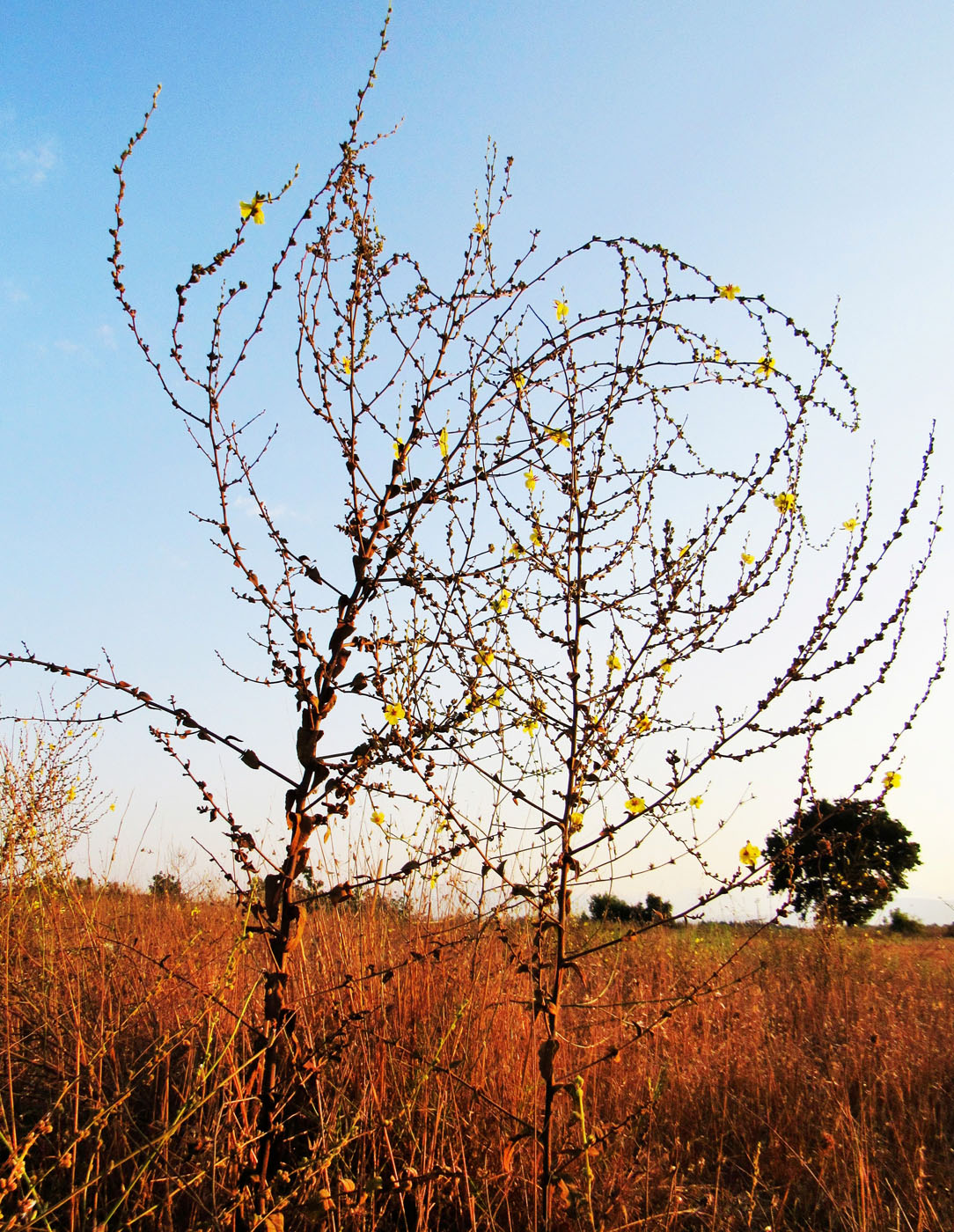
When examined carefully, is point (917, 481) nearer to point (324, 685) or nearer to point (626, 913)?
point (324, 685)

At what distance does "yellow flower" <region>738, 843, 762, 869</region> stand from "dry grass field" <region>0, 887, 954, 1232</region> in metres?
0.29

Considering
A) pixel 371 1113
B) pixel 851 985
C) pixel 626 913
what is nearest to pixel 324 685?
pixel 371 1113

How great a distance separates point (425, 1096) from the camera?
2.40m

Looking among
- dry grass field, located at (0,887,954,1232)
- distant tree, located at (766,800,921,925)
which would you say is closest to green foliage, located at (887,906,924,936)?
distant tree, located at (766,800,921,925)

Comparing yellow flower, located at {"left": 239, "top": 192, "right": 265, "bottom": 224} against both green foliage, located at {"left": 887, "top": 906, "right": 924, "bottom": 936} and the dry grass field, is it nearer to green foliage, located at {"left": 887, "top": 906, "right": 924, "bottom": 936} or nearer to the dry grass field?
the dry grass field

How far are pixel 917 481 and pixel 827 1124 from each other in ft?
8.28

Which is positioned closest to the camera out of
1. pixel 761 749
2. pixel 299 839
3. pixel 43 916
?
pixel 299 839

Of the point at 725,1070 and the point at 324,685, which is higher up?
the point at 324,685

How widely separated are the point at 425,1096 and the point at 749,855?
1.27 metres

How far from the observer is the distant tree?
1.90m

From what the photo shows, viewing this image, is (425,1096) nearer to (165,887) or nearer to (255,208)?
(255,208)

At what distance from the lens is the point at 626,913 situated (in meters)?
10.6

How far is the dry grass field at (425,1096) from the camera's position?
177 cm

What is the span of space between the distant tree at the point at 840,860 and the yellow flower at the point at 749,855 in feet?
0.12
